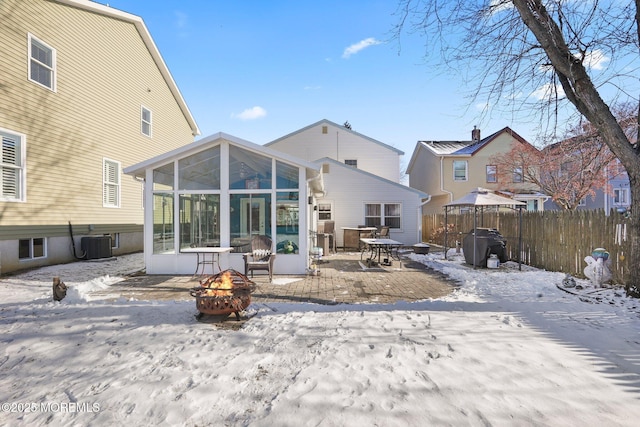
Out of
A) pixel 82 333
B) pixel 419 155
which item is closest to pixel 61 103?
pixel 82 333

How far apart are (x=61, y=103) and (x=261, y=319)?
9.86 m

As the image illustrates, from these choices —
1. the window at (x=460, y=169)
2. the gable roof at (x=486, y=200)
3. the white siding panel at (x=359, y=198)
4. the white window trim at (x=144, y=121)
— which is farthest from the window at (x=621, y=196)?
the white window trim at (x=144, y=121)

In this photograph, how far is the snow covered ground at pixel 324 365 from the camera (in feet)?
8.33


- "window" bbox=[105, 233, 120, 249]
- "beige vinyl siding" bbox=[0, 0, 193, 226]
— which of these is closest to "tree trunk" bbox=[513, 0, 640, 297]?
"beige vinyl siding" bbox=[0, 0, 193, 226]

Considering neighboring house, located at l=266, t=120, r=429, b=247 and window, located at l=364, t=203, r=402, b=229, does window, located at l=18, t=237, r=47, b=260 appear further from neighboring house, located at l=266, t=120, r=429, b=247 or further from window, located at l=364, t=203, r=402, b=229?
window, located at l=364, t=203, r=402, b=229

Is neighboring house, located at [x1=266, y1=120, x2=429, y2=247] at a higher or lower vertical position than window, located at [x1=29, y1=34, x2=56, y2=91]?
lower

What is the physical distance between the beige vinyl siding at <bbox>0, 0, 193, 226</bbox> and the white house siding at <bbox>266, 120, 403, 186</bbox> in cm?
893

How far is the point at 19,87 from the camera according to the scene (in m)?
8.62

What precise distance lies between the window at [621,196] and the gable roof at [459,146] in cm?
933

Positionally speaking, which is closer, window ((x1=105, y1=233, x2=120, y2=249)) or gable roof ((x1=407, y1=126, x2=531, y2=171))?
window ((x1=105, y1=233, x2=120, y2=249))

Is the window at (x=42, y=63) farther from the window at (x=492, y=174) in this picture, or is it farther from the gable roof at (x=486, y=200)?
the window at (x=492, y=174)

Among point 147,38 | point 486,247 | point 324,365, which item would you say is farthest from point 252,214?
point 147,38

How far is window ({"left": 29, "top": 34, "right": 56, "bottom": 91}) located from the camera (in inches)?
357

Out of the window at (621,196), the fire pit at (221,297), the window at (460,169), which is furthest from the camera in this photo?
the window at (621,196)
